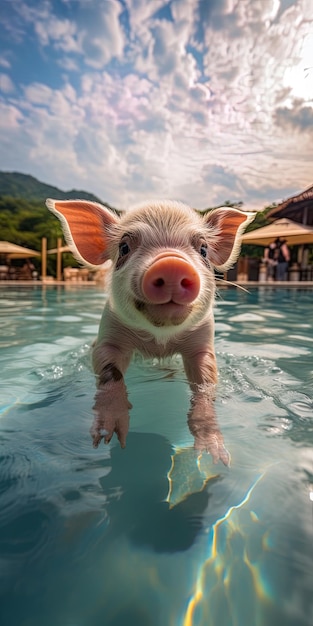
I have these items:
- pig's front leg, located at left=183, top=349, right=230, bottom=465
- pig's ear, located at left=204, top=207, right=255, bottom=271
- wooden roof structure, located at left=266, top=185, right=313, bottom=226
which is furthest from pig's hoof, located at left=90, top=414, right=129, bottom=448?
wooden roof structure, located at left=266, top=185, right=313, bottom=226

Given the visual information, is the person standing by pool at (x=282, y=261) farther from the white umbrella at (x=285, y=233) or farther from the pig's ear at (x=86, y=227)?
the pig's ear at (x=86, y=227)

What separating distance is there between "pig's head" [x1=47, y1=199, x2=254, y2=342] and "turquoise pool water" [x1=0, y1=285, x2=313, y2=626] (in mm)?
558

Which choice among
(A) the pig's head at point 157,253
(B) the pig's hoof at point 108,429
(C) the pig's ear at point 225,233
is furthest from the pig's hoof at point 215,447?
(C) the pig's ear at point 225,233

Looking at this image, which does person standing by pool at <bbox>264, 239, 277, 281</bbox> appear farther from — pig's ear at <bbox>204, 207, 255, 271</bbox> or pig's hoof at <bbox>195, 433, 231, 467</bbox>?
pig's hoof at <bbox>195, 433, 231, 467</bbox>

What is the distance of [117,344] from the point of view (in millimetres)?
2471

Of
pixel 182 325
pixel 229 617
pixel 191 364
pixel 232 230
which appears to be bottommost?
pixel 229 617

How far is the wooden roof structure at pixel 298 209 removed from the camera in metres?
19.1

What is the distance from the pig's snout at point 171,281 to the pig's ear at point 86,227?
0.97 meters

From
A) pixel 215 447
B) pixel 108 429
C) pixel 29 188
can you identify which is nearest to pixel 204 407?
pixel 215 447

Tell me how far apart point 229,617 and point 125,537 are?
348mm

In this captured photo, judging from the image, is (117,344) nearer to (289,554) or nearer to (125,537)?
(125,537)

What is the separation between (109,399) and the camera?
6.26ft

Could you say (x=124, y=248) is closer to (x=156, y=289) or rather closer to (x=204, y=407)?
(x=156, y=289)

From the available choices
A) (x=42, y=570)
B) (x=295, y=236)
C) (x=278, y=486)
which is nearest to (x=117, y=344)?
(x=278, y=486)
